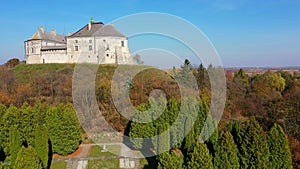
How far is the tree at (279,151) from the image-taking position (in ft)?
48.6

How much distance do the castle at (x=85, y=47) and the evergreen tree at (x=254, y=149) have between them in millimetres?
27254

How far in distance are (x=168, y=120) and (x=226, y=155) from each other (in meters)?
5.95

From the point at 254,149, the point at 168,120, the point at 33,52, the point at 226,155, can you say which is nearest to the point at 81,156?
the point at 168,120

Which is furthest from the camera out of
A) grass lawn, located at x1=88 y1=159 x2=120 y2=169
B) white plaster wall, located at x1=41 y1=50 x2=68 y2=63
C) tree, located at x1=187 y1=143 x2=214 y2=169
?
white plaster wall, located at x1=41 y1=50 x2=68 y2=63

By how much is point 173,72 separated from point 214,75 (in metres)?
5.25

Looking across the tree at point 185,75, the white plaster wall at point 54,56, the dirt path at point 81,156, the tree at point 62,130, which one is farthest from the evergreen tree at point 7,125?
the white plaster wall at point 54,56

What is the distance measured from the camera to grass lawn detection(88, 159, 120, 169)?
1836cm

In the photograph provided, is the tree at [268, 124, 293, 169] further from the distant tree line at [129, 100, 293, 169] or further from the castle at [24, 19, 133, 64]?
the castle at [24, 19, 133, 64]

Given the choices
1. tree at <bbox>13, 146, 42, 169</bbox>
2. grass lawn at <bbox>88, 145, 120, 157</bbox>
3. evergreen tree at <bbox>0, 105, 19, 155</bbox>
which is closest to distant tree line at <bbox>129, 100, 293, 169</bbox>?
grass lawn at <bbox>88, 145, 120, 157</bbox>

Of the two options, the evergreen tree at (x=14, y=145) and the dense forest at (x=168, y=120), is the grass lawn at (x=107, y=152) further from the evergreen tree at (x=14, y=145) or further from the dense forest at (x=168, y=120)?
the evergreen tree at (x=14, y=145)

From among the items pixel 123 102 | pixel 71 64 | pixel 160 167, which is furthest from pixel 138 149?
pixel 71 64

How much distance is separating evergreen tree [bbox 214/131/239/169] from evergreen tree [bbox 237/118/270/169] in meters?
0.68

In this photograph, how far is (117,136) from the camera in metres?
25.5

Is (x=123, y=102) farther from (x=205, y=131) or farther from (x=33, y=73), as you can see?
(x=33, y=73)
